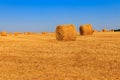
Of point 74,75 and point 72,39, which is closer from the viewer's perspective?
point 74,75

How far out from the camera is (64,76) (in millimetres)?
10266

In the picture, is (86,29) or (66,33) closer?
(66,33)

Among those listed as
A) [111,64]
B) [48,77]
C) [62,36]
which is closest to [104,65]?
[111,64]

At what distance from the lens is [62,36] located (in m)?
28.1

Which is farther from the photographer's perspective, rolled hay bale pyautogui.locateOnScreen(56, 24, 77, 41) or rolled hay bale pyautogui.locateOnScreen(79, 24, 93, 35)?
rolled hay bale pyautogui.locateOnScreen(79, 24, 93, 35)

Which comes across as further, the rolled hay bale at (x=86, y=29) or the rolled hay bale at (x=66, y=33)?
the rolled hay bale at (x=86, y=29)

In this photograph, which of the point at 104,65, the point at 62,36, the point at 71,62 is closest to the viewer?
the point at 104,65

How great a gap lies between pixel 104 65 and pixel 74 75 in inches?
90.9

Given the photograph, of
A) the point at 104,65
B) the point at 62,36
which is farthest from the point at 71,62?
the point at 62,36

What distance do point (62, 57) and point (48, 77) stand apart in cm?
478

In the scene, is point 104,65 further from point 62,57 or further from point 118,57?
point 62,57

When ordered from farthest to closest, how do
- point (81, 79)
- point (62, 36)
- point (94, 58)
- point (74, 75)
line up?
point (62, 36) < point (94, 58) < point (74, 75) < point (81, 79)

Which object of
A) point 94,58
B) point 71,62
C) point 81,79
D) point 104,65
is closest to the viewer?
point 81,79

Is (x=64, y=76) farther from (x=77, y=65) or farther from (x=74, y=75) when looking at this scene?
(x=77, y=65)
